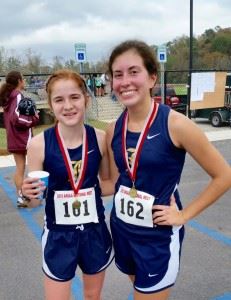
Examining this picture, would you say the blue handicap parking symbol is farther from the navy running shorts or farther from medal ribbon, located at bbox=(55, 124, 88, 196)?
the navy running shorts

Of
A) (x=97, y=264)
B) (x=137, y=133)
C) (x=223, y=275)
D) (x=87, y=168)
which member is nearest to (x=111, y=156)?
(x=87, y=168)

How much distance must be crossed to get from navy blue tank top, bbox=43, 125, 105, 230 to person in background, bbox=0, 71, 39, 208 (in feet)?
10.9

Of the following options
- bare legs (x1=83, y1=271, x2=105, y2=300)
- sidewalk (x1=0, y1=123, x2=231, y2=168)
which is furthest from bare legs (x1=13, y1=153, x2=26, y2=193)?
bare legs (x1=83, y1=271, x2=105, y2=300)

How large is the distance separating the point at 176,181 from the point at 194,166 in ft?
19.5

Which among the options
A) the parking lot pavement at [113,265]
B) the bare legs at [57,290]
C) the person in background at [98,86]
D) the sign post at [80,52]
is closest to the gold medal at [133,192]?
the bare legs at [57,290]

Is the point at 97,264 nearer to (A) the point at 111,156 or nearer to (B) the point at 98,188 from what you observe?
(B) the point at 98,188

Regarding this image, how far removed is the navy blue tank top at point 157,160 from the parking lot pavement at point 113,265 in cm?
156

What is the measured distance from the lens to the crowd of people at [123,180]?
1.86 m

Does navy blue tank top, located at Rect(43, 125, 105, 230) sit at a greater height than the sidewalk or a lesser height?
greater

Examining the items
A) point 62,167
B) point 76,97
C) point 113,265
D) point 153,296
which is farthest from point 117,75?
point 113,265

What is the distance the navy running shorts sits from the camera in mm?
2113

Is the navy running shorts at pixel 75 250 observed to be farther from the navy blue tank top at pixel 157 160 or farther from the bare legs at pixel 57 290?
the navy blue tank top at pixel 157 160

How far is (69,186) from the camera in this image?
2.12 m

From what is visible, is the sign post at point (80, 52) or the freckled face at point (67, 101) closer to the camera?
the freckled face at point (67, 101)
